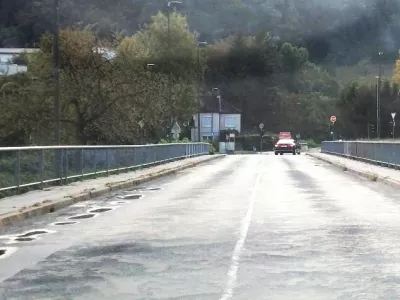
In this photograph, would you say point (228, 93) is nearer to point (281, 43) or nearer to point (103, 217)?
point (281, 43)

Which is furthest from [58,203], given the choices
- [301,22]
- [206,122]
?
[301,22]

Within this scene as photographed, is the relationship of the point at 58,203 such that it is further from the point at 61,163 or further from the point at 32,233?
the point at 61,163

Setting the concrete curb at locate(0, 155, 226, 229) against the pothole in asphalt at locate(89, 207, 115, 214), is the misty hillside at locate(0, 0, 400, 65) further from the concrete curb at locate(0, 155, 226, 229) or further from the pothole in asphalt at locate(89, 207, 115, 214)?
the pothole in asphalt at locate(89, 207, 115, 214)

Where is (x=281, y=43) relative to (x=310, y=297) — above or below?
above

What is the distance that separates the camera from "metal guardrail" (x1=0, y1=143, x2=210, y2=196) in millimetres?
17797

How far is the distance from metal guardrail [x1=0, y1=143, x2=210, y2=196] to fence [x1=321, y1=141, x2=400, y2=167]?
11.0 metres

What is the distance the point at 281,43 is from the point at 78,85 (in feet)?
359

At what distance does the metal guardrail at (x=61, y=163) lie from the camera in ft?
58.4

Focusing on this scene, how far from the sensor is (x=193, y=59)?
7444 cm

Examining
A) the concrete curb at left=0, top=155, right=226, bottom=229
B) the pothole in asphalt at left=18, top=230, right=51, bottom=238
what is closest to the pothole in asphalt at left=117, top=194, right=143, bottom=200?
the concrete curb at left=0, top=155, right=226, bottom=229

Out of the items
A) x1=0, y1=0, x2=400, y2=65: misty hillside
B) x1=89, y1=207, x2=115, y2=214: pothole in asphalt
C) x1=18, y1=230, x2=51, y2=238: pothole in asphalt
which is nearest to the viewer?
x1=18, y1=230, x2=51, y2=238: pothole in asphalt

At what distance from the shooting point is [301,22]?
526 ft

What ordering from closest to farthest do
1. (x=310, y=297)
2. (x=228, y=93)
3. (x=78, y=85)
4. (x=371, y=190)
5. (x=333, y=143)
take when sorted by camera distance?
(x=310, y=297) < (x=371, y=190) < (x=78, y=85) < (x=333, y=143) < (x=228, y=93)

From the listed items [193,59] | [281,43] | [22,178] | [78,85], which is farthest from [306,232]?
[281,43]
